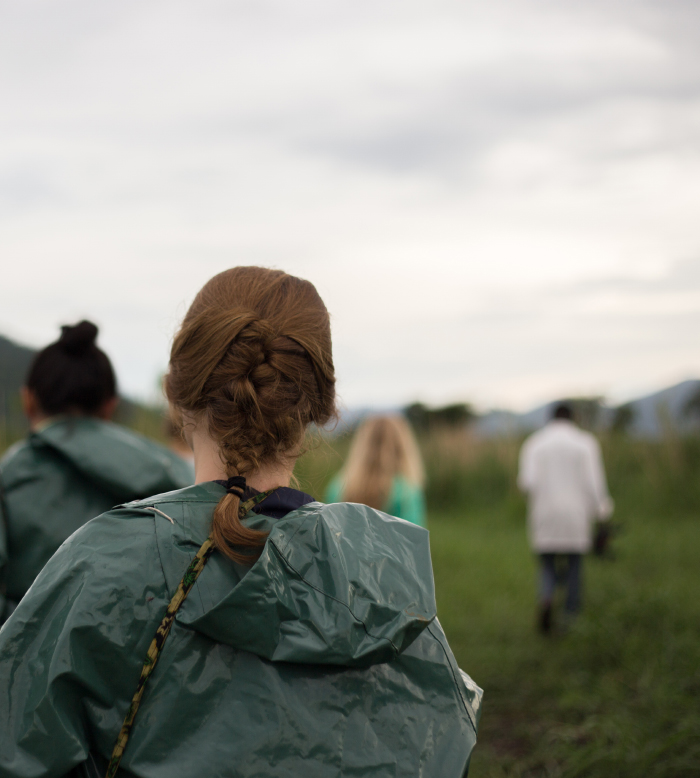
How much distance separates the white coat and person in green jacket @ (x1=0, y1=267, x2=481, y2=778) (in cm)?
591

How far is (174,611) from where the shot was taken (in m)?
1.24

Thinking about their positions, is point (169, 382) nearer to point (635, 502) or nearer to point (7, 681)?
point (7, 681)

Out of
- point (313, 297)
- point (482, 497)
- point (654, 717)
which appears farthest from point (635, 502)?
point (313, 297)

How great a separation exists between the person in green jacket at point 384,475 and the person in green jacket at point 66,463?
1.78 meters

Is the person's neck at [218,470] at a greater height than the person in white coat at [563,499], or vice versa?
the person's neck at [218,470]

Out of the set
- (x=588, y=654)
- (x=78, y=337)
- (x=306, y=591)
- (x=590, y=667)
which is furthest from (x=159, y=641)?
(x=588, y=654)

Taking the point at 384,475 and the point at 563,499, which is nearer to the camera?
the point at 384,475

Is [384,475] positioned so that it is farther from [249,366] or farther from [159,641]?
[159,641]

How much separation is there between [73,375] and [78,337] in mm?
152

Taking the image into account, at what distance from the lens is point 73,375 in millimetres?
2686

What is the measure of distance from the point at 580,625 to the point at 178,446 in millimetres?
3062

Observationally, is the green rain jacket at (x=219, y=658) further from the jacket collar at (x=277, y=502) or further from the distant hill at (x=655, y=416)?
the distant hill at (x=655, y=416)

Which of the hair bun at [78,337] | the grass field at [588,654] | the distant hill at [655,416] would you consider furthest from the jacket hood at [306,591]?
the distant hill at [655,416]

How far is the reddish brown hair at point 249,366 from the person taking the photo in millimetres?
1420
